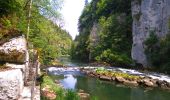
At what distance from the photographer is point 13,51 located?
23.1 feet

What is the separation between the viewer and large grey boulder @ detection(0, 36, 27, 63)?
699 cm

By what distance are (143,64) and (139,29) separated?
350 inches

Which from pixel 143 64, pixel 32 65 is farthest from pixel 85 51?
pixel 32 65

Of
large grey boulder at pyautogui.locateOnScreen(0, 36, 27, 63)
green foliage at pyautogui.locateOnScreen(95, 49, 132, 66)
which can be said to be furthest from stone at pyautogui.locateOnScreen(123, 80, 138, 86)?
large grey boulder at pyautogui.locateOnScreen(0, 36, 27, 63)

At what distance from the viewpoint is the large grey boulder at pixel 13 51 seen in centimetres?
699

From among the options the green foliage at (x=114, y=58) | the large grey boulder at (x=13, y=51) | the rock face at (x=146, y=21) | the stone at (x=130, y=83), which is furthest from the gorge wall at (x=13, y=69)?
the green foliage at (x=114, y=58)

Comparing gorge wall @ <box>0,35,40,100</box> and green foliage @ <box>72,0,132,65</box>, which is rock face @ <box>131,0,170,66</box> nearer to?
green foliage @ <box>72,0,132,65</box>

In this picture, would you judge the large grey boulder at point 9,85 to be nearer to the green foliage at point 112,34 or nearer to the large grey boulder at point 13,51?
the large grey boulder at point 13,51

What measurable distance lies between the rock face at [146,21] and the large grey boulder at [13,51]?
47059mm

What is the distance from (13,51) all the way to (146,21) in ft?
181

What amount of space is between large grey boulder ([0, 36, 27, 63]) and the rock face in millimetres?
47059

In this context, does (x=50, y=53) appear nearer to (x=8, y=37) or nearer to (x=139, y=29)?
(x=8, y=37)

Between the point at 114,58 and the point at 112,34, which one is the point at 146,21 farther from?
the point at 112,34

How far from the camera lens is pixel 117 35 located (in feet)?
230
